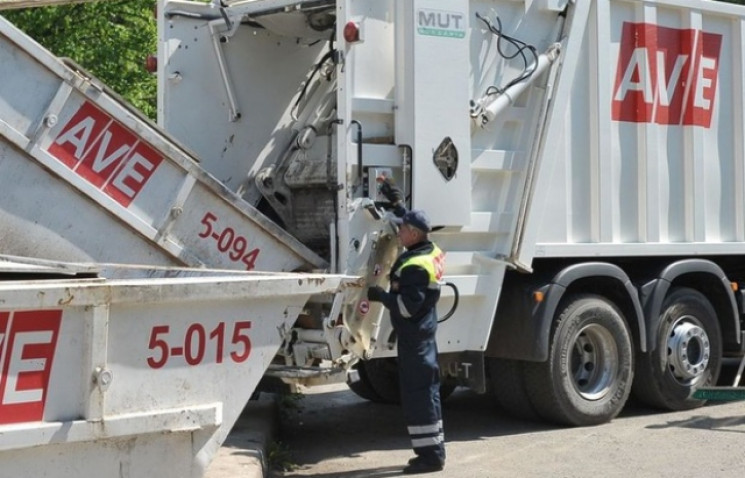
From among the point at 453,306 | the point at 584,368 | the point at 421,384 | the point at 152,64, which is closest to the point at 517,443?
the point at 584,368

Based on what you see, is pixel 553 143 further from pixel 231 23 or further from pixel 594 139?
pixel 231 23

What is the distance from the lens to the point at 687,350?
8.55m

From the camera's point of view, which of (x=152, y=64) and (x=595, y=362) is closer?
(x=152, y=64)

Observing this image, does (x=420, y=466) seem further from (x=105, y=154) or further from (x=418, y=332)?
(x=105, y=154)

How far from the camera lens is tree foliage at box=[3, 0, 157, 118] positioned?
38.5 feet

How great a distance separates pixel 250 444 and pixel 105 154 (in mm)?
1791

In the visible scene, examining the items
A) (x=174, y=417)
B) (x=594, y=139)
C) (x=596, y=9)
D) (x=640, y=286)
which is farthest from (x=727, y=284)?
(x=174, y=417)

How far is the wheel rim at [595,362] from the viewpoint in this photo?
26.1 ft

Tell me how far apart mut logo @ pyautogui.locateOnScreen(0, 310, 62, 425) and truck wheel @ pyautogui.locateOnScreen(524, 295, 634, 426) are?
13.0 ft

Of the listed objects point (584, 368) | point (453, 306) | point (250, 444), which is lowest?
point (250, 444)

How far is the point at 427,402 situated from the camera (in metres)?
6.45

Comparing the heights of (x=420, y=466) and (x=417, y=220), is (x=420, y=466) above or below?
below

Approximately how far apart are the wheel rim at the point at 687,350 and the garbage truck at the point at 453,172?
0.06ft

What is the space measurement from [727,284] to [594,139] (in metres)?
1.78
